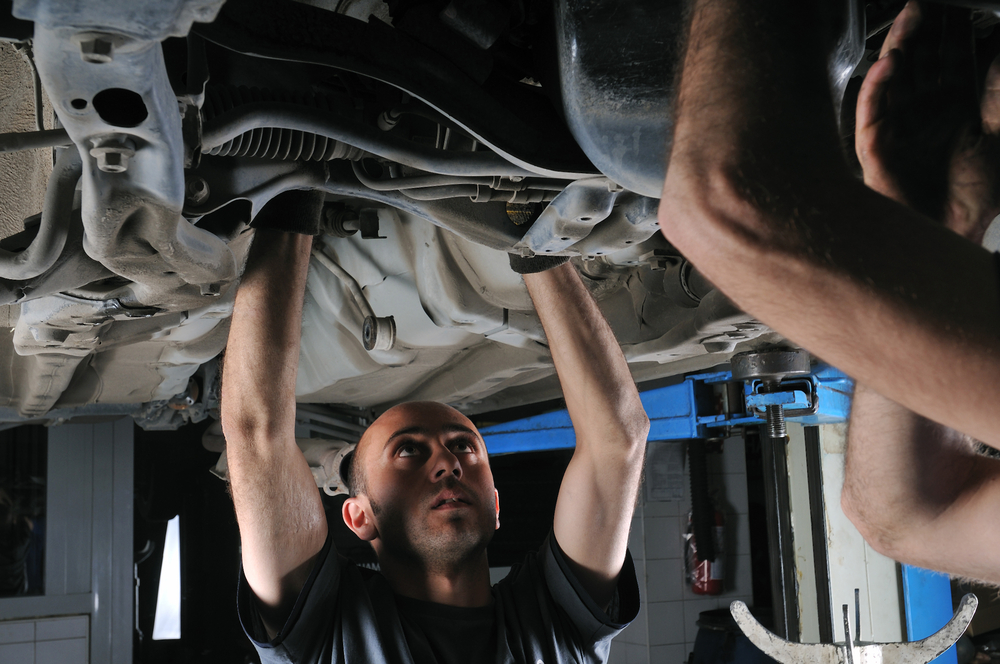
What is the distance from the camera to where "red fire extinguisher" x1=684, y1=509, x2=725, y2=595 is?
179 inches

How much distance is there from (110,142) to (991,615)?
5.79 metres

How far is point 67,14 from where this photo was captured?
0.49m

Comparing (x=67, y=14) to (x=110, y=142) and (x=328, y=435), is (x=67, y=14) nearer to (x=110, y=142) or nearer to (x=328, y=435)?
(x=110, y=142)

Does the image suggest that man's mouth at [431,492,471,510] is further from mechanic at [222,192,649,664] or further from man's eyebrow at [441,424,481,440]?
man's eyebrow at [441,424,481,440]

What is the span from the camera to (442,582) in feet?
4.60

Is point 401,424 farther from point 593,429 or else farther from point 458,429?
point 593,429

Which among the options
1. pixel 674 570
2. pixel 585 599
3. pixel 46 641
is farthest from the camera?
pixel 674 570

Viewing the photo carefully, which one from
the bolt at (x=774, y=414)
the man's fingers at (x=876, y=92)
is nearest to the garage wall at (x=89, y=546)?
the bolt at (x=774, y=414)

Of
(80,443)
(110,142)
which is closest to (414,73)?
(110,142)

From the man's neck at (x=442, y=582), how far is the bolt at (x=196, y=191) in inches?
32.6

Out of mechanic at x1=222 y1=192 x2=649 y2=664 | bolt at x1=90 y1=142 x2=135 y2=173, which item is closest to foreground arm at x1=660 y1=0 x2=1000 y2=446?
bolt at x1=90 y1=142 x2=135 y2=173

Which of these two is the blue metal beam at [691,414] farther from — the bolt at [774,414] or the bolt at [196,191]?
the bolt at [196,191]

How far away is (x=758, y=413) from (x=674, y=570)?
3.06 m

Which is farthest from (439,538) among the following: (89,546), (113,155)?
(89,546)
